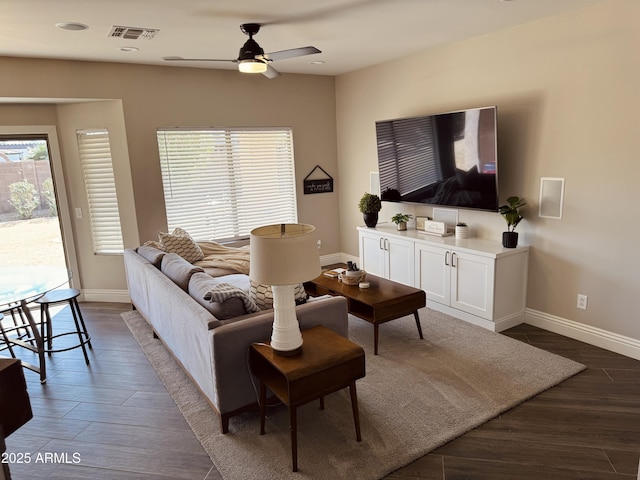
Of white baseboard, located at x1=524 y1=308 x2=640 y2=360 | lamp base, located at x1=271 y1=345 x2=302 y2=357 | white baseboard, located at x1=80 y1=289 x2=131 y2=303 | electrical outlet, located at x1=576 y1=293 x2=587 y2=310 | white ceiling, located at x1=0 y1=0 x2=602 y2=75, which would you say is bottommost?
white baseboard, located at x1=524 y1=308 x2=640 y2=360

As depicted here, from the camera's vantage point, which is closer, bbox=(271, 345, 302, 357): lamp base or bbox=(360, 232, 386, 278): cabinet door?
bbox=(271, 345, 302, 357): lamp base

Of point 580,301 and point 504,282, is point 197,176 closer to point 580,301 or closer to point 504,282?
point 504,282

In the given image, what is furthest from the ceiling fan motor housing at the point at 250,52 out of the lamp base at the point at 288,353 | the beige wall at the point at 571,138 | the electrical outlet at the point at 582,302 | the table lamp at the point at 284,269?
the electrical outlet at the point at 582,302

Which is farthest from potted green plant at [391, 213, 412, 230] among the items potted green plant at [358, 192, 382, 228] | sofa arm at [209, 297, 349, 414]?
sofa arm at [209, 297, 349, 414]

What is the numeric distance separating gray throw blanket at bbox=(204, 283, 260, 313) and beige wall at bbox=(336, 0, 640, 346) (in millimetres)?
2792

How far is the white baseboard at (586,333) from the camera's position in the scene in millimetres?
3508

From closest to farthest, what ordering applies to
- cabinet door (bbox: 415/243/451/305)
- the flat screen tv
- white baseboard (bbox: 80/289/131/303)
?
the flat screen tv, cabinet door (bbox: 415/243/451/305), white baseboard (bbox: 80/289/131/303)

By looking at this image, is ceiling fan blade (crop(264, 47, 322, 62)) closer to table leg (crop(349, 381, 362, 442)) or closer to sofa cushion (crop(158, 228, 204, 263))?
sofa cushion (crop(158, 228, 204, 263))

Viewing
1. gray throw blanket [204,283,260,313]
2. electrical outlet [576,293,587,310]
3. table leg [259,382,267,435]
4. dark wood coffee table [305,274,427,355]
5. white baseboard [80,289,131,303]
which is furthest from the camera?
white baseboard [80,289,131,303]

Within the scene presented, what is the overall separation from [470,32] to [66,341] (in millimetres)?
4931

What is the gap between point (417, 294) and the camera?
381cm

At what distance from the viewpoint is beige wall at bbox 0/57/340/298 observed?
4.61m

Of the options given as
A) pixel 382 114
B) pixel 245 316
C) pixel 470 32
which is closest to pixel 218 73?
pixel 382 114

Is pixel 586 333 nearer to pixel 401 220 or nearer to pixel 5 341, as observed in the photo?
pixel 401 220
